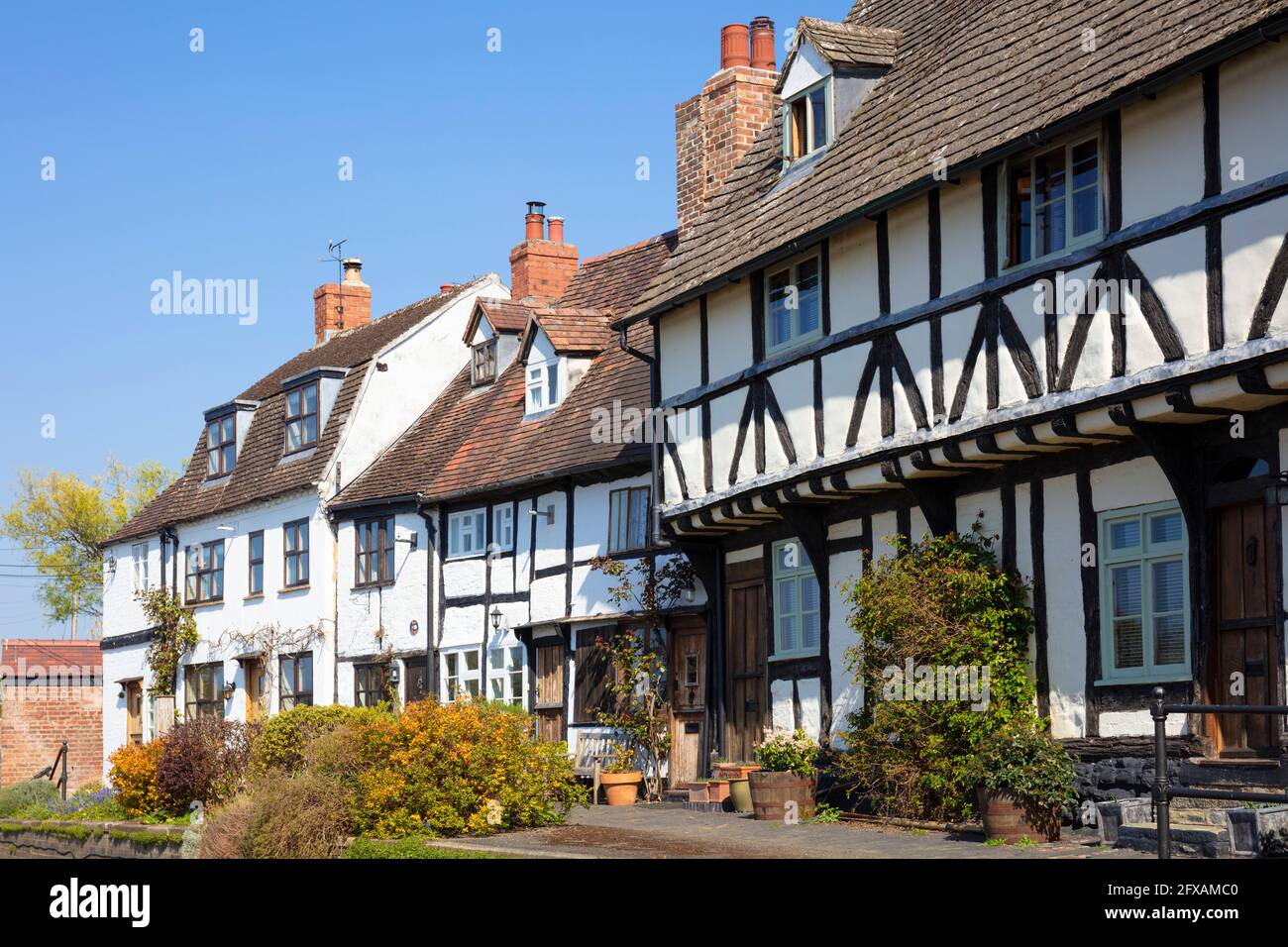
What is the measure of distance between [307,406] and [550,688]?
11003 mm

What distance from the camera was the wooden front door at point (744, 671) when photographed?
20844 mm

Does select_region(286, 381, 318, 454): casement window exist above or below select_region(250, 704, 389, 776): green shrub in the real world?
above

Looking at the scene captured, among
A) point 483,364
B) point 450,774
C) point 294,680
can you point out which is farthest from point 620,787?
point 294,680

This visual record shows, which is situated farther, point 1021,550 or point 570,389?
point 570,389

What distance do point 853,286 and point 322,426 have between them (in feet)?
58.7

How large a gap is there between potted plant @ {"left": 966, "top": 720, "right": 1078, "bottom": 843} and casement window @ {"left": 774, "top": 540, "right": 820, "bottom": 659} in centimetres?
488

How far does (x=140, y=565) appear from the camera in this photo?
3909cm

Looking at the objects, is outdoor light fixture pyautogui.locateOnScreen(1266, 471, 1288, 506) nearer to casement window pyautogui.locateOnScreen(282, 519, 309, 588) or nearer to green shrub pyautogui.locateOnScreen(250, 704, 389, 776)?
green shrub pyautogui.locateOnScreen(250, 704, 389, 776)

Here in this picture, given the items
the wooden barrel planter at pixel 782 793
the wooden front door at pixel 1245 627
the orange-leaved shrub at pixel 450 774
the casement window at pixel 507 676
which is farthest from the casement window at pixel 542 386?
the wooden front door at pixel 1245 627

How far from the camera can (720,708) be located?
2153cm

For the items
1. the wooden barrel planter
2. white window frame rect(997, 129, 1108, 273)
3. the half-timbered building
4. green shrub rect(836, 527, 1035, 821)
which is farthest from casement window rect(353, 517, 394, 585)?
white window frame rect(997, 129, 1108, 273)

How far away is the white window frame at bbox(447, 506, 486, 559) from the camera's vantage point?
2795 centimetres
